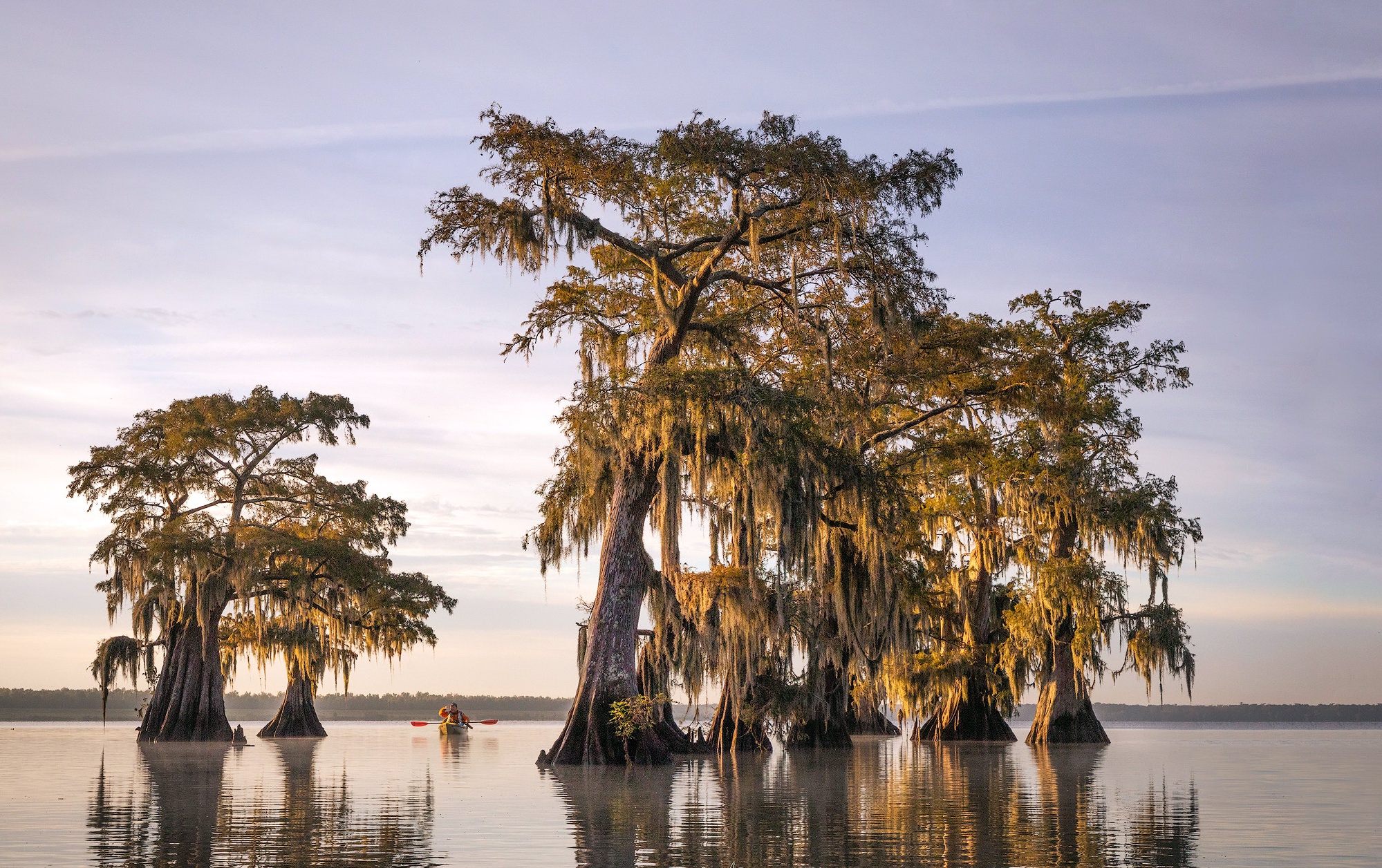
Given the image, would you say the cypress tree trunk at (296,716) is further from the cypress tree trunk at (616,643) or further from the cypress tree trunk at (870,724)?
the cypress tree trunk at (616,643)

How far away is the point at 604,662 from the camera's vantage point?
23031 mm

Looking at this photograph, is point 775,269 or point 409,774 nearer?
point 409,774

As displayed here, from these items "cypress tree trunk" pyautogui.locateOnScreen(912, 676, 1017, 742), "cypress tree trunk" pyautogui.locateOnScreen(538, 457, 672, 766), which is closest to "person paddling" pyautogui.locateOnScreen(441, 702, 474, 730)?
"cypress tree trunk" pyautogui.locateOnScreen(912, 676, 1017, 742)

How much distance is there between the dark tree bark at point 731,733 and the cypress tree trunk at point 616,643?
536 cm

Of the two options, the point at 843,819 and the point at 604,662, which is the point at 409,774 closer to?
the point at 604,662

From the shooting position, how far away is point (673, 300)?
83.7ft

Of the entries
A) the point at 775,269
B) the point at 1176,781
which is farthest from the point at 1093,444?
the point at 1176,781

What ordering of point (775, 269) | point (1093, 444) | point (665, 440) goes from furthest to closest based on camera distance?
point (1093, 444), point (775, 269), point (665, 440)

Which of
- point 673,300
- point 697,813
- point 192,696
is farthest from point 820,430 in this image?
point 192,696

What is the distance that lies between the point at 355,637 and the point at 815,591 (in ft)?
61.8

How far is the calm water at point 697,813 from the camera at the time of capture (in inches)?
389

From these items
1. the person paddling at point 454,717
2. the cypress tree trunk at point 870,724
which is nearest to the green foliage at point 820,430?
the cypress tree trunk at point 870,724

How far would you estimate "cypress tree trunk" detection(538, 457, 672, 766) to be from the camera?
2262 cm

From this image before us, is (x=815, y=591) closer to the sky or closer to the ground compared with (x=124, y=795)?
closer to the sky
